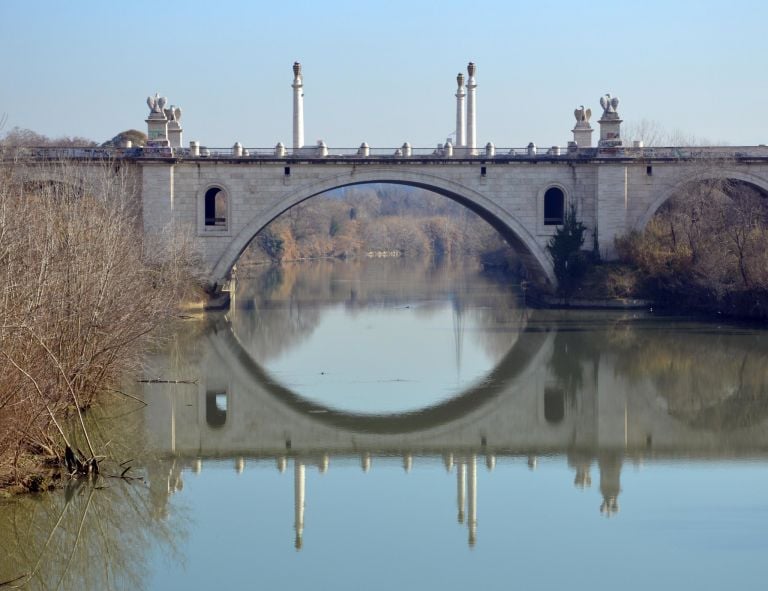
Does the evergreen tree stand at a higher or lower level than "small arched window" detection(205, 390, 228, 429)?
higher

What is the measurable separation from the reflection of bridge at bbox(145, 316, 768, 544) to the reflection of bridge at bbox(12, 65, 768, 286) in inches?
549

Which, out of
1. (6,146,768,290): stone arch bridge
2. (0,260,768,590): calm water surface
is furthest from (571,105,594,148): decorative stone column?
(0,260,768,590): calm water surface

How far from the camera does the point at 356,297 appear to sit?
45.4 m

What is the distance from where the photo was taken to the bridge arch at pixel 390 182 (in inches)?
1521

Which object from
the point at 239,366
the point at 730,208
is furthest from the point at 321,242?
the point at 239,366

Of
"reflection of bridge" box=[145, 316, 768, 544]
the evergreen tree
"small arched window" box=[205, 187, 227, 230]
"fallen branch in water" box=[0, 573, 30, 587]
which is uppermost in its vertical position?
"small arched window" box=[205, 187, 227, 230]

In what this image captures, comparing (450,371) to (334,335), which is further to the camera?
(334,335)

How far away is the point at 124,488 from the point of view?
49.4ft

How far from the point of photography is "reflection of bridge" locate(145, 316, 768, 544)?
17.7m

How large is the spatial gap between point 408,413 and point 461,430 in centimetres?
148

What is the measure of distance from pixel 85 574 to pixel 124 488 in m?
2.36

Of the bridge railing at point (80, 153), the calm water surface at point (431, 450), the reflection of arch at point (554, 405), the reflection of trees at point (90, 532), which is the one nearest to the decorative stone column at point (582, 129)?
the calm water surface at point (431, 450)

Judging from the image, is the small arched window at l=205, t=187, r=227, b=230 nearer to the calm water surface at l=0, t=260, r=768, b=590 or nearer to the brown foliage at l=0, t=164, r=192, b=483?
the calm water surface at l=0, t=260, r=768, b=590

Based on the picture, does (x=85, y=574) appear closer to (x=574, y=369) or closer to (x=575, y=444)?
(x=575, y=444)
